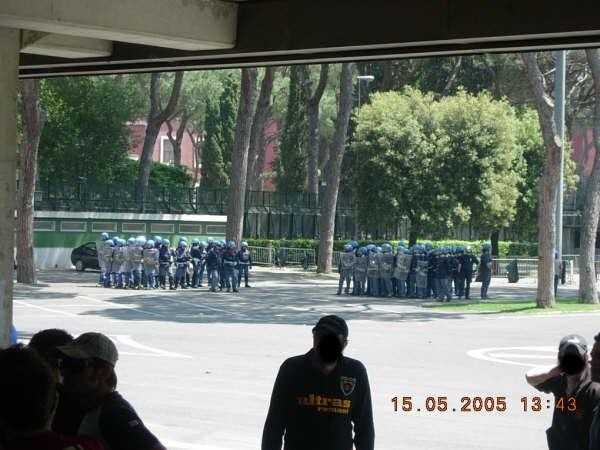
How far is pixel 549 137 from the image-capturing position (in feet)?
99.1

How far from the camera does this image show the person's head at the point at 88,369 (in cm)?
499

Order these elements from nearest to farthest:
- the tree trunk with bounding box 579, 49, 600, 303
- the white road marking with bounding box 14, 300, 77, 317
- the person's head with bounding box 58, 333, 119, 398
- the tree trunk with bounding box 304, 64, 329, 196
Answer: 1. the person's head with bounding box 58, 333, 119, 398
2. the white road marking with bounding box 14, 300, 77, 317
3. the tree trunk with bounding box 579, 49, 600, 303
4. the tree trunk with bounding box 304, 64, 329, 196

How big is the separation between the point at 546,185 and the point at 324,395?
25931 millimetres

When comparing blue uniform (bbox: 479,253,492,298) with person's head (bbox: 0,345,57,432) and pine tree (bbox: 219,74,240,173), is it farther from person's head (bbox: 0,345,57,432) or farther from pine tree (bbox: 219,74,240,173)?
pine tree (bbox: 219,74,240,173)

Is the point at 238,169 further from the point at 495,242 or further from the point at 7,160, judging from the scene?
the point at 7,160

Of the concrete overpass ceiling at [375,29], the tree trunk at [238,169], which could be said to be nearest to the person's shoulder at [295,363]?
the concrete overpass ceiling at [375,29]

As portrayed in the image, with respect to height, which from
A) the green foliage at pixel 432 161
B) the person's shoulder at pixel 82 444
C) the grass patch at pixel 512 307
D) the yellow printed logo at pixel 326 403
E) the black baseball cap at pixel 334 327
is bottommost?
the grass patch at pixel 512 307

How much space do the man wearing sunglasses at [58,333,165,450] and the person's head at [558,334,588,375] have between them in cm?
239

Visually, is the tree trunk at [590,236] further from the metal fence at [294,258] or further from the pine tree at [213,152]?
the pine tree at [213,152]

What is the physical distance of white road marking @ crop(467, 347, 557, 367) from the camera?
61.6 ft

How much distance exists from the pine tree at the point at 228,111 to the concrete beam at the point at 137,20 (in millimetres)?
62328

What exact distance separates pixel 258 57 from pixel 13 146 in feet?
7.94

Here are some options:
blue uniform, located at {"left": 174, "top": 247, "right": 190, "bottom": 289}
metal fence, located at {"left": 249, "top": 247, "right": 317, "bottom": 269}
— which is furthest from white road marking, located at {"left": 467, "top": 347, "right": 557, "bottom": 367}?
metal fence, located at {"left": 249, "top": 247, "right": 317, "bottom": 269}

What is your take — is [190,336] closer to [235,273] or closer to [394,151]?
[235,273]
